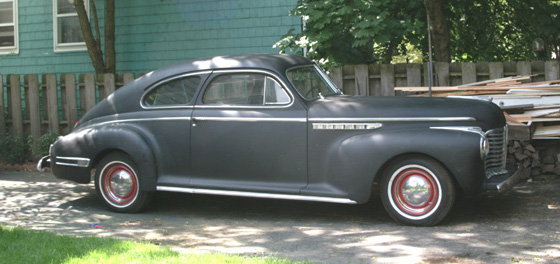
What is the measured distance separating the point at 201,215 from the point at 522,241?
11.6 feet

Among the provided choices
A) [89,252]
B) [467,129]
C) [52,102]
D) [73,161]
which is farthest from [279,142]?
[52,102]

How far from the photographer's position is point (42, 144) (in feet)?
37.6

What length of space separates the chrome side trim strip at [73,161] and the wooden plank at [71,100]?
388 centimetres

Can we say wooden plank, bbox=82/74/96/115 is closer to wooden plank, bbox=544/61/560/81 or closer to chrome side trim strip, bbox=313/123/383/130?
chrome side trim strip, bbox=313/123/383/130

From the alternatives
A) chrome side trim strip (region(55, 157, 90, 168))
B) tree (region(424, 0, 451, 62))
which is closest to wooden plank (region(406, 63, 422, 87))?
tree (region(424, 0, 451, 62))

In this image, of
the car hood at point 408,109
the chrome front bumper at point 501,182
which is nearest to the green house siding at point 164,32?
the car hood at point 408,109

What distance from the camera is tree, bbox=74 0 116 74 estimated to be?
14.1m

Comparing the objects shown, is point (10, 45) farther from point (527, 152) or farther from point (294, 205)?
point (527, 152)

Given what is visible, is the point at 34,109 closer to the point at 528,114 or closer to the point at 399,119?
the point at 399,119

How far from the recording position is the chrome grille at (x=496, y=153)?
655 cm

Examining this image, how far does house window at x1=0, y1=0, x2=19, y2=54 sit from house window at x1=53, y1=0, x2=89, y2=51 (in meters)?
1.25

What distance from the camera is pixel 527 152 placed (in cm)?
880

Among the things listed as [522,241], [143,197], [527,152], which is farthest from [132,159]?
[527,152]

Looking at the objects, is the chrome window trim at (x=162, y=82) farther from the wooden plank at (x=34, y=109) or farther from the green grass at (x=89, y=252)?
the wooden plank at (x=34, y=109)
